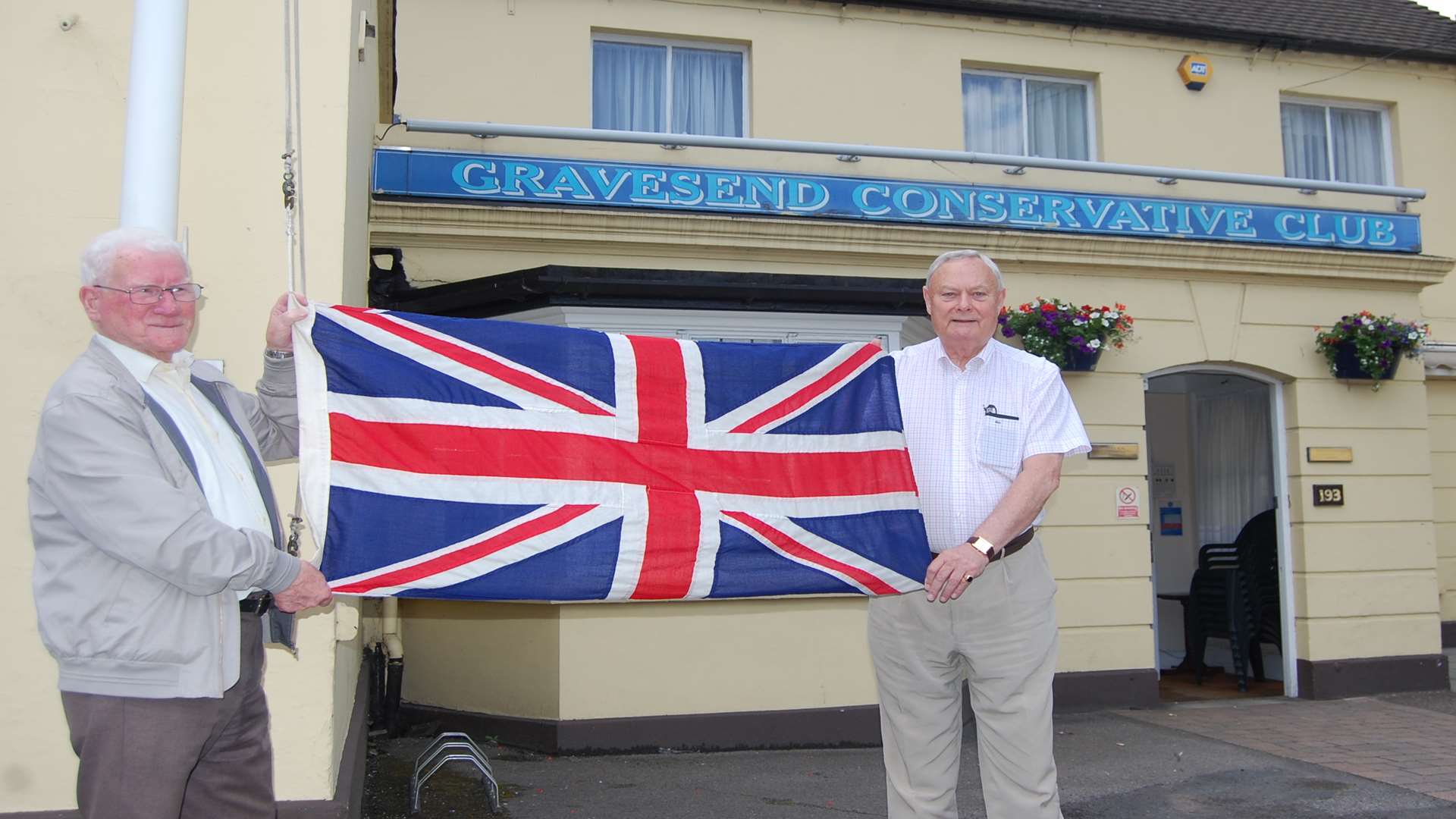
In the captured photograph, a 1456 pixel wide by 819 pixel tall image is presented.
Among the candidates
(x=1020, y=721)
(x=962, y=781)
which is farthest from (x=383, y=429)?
(x=962, y=781)

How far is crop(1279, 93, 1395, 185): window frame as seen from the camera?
10984 millimetres

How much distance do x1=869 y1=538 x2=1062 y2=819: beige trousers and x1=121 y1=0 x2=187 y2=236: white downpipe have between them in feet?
8.61

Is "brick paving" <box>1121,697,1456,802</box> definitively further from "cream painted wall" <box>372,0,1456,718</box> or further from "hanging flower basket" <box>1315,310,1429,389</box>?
"hanging flower basket" <box>1315,310,1429,389</box>

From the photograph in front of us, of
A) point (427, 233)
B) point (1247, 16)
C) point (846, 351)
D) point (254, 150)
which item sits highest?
point (1247, 16)

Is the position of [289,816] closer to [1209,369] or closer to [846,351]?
[846,351]

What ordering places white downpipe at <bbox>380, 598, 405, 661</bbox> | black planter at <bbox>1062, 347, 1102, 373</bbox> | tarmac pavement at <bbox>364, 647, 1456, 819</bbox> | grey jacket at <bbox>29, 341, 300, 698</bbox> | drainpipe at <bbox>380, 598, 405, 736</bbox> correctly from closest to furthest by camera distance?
1. grey jacket at <bbox>29, 341, 300, 698</bbox>
2. tarmac pavement at <bbox>364, 647, 1456, 819</bbox>
3. drainpipe at <bbox>380, 598, 405, 736</bbox>
4. white downpipe at <bbox>380, 598, 405, 661</bbox>
5. black planter at <bbox>1062, 347, 1102, 373</bbox>

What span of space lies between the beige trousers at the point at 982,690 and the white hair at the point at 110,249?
252cm

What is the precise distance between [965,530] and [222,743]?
7.64ft

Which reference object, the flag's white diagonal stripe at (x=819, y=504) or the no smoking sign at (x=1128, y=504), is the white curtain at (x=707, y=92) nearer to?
the no smoking sign at (x=1128, y=504)

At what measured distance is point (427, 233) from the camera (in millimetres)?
8117

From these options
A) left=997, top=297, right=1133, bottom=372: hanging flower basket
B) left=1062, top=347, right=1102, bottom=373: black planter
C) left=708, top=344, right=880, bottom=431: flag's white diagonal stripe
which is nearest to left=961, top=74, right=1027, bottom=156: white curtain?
left=997, top=297, right=1133, bottom=372: hanging flower basket

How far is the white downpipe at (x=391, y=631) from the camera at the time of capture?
312 inches

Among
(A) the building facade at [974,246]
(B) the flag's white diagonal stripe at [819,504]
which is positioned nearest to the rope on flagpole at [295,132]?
(A) the building facade at [974,246]

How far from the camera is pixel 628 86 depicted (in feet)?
31.2
